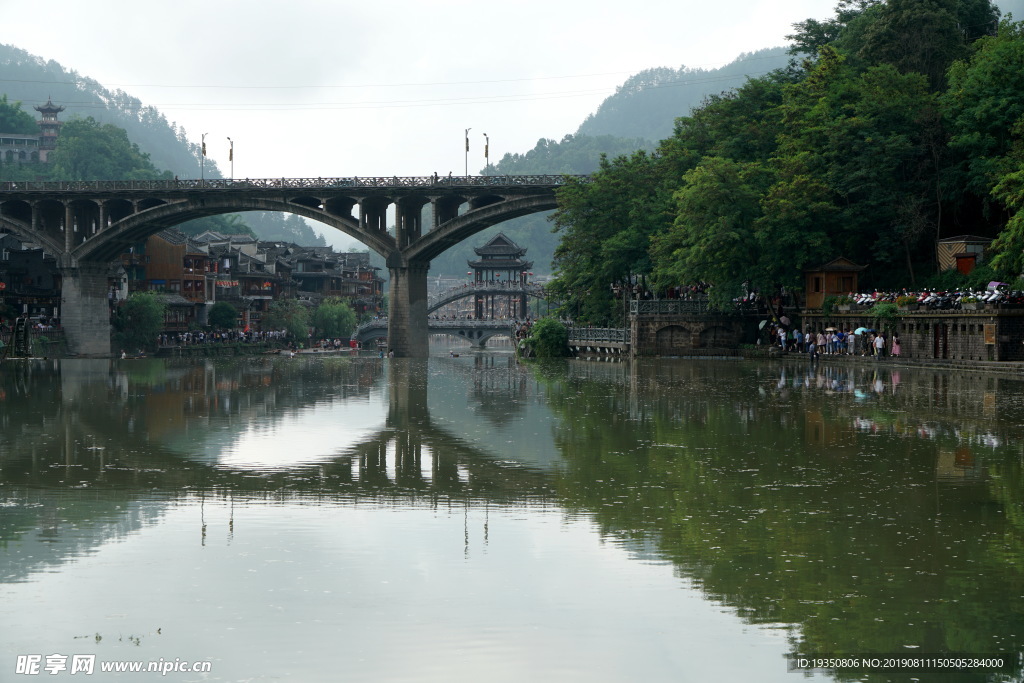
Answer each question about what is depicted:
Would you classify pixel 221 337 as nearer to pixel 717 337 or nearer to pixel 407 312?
pixel 407 312

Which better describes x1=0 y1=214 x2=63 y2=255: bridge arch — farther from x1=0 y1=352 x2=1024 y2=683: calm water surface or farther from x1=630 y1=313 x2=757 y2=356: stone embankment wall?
x1=0 y1=352 x2=1024 y2=683: calm water surface

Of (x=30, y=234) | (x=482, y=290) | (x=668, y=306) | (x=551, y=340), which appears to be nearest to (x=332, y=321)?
(x=482, y=290)

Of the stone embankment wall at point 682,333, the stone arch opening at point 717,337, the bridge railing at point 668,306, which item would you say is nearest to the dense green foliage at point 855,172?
the bridge railing at point 668,306

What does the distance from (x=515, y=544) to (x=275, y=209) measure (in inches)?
3516

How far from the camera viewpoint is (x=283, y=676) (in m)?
9.79

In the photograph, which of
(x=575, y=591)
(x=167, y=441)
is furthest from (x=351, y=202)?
(x=575, y=591)

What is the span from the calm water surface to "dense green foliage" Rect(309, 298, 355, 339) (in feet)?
334

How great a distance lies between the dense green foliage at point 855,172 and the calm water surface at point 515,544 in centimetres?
3389

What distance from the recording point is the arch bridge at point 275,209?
95.2m

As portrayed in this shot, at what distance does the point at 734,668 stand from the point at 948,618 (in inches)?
102

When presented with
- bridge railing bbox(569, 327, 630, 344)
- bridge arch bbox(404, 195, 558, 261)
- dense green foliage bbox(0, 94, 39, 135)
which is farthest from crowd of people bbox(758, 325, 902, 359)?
dense green foliage bbox(0, 94, 39, 135)

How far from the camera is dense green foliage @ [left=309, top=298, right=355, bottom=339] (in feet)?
433

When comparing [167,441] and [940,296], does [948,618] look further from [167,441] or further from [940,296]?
[940,296]

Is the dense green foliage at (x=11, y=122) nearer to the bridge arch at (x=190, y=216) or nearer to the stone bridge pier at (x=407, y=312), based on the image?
the bridge arch at (x=190, y=216)
